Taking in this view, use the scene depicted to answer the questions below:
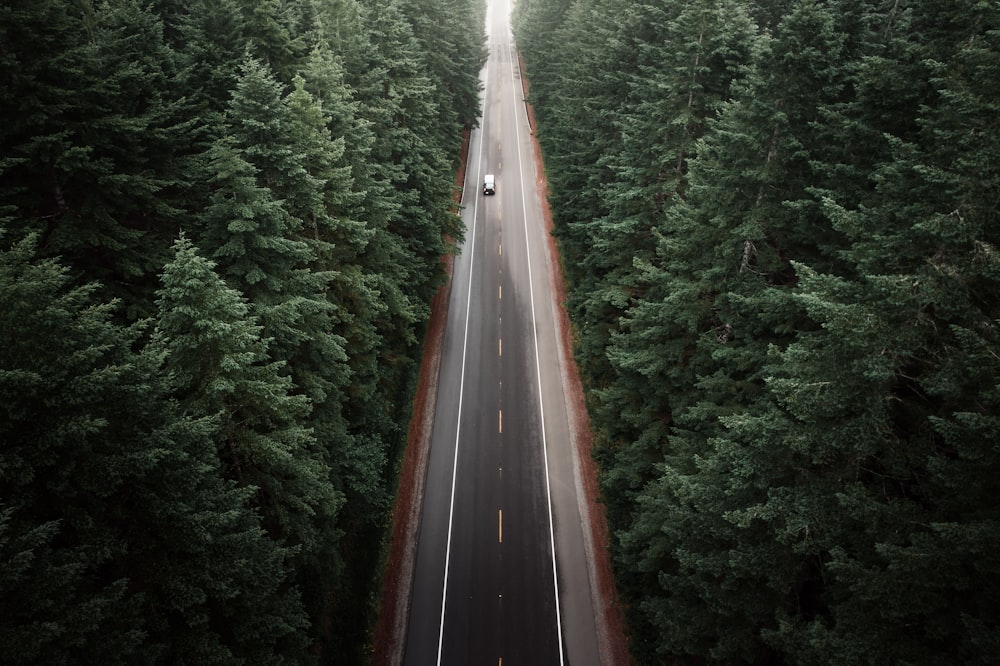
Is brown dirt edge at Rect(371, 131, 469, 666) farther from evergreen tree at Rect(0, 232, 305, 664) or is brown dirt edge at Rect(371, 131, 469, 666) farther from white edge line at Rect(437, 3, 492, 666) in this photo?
evergreen tree at Rect(0, 232, 305, 664)

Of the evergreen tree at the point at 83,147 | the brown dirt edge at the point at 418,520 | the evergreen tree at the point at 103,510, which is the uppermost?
the evergreen tree at the point at 83,147

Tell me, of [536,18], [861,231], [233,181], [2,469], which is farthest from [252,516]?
[536,18]

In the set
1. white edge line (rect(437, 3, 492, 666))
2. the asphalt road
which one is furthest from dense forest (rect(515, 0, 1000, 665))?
white edge line (rect(437, 3, 492, 666))

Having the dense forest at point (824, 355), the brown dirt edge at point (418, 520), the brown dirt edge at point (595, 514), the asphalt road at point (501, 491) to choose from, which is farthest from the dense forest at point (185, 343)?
the dense forest at point (824, 355)

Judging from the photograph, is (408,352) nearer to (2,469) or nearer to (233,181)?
(233,181)

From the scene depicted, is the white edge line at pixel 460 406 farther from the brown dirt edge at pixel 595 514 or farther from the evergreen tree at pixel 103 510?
the evergreen tree at pixel 103 510
